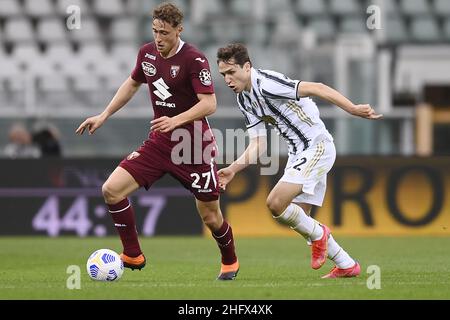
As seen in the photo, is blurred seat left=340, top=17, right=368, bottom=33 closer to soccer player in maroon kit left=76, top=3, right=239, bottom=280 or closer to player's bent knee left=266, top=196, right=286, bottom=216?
soccer player in maroon kit left=76, top=3, right=239, bottom=280

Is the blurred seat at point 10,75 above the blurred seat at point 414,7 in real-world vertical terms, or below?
below

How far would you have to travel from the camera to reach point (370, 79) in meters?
18.9

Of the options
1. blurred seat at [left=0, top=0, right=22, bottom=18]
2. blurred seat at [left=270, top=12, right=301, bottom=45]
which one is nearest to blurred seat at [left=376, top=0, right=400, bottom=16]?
blurred seat at [left=270, top=12, right=301, bottom=45]

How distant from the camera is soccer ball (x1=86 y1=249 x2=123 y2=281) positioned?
9047 millimetres

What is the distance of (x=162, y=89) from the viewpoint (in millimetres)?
9328

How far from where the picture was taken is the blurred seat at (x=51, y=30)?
22422mm

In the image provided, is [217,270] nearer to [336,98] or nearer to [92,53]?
[336,98]

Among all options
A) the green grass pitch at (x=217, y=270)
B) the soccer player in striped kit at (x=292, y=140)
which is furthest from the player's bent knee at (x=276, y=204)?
the green grass pitch at (x=217, y=270)

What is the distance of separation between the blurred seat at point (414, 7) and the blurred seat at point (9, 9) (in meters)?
7.95

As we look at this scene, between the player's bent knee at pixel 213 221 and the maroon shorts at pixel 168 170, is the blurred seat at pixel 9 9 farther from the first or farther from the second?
the player's bent knee at pixel 213 221

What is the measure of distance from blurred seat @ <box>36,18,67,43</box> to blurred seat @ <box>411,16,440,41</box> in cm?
725

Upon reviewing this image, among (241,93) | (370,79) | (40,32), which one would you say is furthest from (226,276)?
(40,32)

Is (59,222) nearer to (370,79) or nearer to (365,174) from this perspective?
(365,174)

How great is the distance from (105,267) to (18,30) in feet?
46.8
